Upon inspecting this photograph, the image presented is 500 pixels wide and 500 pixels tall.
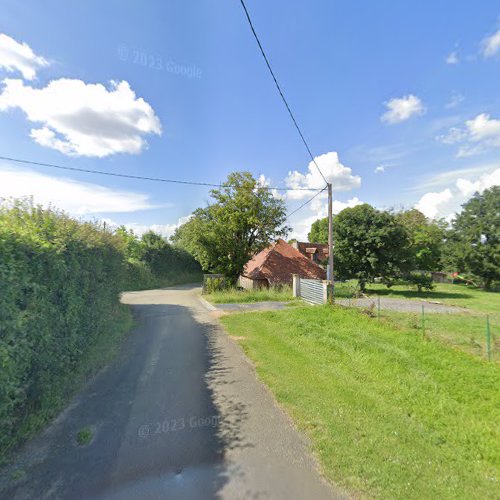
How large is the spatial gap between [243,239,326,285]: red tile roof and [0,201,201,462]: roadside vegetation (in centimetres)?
1509

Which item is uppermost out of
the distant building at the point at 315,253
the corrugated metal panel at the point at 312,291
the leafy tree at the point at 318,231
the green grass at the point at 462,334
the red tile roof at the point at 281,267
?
the leafy tree at the point at 318,231

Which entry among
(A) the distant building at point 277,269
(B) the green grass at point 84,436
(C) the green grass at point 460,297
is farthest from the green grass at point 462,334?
(A) the distant building at point 277,269

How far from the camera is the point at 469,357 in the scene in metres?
5.74

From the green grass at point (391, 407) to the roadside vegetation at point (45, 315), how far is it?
143 inches

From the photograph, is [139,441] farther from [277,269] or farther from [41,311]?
[277,269]

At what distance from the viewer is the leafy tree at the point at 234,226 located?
19156 millimetres

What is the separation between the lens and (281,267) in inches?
894

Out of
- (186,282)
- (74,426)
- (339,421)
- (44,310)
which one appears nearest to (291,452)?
(339,421)

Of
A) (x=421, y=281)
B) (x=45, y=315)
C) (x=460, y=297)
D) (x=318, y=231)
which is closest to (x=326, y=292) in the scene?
(x=45, y=315)

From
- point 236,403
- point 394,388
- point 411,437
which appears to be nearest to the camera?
point 411,437

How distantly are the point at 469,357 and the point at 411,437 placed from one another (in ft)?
11.5

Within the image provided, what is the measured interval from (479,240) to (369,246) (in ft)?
50.4

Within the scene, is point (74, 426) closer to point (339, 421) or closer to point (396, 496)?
point (339, 421)

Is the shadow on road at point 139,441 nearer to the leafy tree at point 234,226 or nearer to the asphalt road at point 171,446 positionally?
the asphalt road at point 171,446
